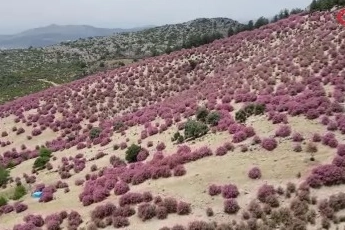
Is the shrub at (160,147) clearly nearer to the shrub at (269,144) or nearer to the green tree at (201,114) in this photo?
the green tree at (201,114)

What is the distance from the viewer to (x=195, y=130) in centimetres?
3438

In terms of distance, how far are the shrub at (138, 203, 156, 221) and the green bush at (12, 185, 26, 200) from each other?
43.4ft

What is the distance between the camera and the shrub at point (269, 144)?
90.2 ft

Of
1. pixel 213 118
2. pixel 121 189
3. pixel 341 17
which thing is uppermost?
pixel 341 17

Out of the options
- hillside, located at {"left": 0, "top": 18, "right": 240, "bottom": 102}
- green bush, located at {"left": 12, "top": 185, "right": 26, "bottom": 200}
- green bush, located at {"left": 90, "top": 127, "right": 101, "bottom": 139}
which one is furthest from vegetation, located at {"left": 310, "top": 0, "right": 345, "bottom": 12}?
hillside, located at {"left": 0, "top": 18, "right": 240, "bottom": 102}

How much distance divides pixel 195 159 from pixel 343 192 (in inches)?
405

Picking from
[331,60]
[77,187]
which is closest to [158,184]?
[77,187]

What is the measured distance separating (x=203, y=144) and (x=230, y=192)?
8282 millimetres

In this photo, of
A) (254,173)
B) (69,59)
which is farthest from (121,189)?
(69,59)

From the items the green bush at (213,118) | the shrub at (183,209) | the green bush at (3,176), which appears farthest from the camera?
the green bush at (3,176)

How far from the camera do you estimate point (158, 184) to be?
2733cm

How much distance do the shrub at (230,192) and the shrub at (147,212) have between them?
12.7 ft

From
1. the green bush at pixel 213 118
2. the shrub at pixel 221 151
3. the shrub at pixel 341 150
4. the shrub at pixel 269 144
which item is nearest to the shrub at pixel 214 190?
the shrub at pixel 221 151

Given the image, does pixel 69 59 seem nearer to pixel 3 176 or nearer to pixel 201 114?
pixel 3 176
